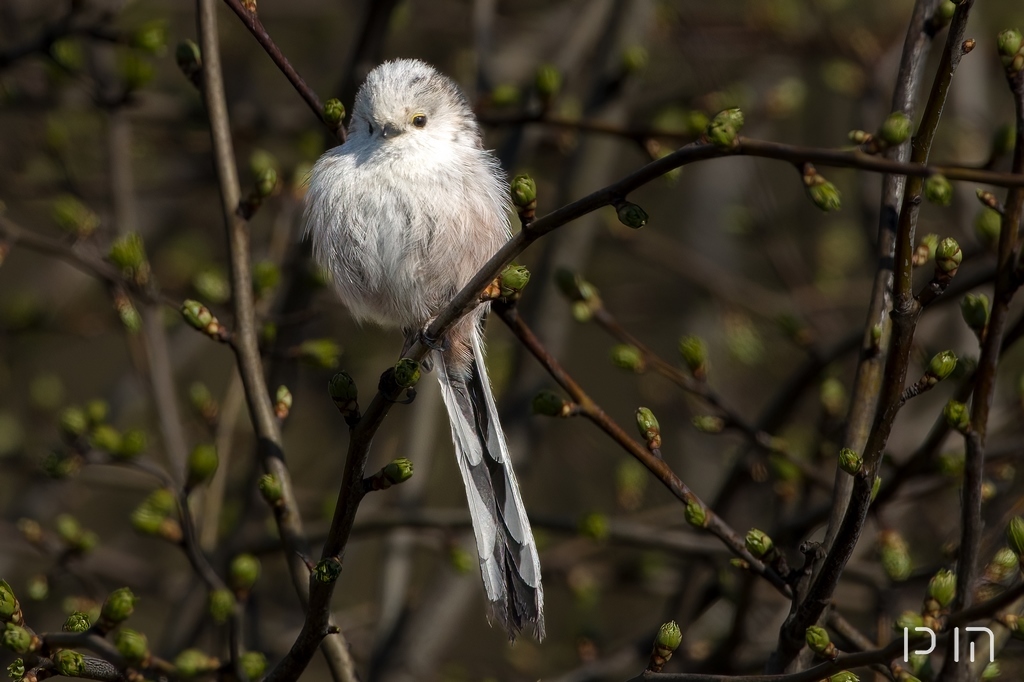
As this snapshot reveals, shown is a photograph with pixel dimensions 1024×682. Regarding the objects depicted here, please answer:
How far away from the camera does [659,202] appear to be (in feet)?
24.0

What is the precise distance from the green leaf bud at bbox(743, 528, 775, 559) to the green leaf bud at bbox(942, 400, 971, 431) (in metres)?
0.50

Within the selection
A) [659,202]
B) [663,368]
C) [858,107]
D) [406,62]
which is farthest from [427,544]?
[659,202]

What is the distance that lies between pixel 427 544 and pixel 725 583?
134 centimetres

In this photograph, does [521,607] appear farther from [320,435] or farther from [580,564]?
[320,435]

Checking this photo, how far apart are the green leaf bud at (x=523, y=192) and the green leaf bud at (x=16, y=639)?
4.45 feet

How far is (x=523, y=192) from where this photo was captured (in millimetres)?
2219

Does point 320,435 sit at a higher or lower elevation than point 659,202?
lower

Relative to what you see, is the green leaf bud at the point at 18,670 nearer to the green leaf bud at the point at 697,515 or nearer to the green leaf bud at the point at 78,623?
the green leaf bud at the point at 78,623

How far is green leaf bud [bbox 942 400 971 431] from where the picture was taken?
7.97 feet

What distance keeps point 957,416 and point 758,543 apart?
54cm

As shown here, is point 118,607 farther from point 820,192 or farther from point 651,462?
point 820,192

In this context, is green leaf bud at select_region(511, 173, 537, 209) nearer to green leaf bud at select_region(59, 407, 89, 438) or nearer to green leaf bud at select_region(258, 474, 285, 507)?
green leaf bud at select_region(258, 474, 285, 507)

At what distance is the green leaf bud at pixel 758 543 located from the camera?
244 centimetres

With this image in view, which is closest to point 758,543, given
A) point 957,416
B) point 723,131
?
point 957,416
